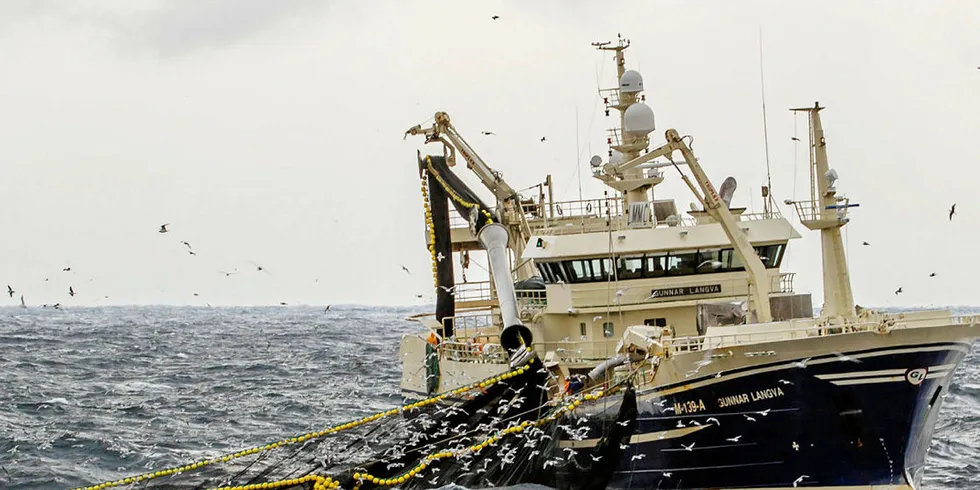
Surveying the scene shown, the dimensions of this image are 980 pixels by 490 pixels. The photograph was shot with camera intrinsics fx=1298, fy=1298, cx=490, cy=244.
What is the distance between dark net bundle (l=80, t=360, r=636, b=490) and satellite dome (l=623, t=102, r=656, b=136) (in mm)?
9067

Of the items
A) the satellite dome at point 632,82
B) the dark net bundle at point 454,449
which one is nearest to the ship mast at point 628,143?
the satellite dome at point 632,82

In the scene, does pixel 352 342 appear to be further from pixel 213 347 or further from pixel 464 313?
pixel 464 313

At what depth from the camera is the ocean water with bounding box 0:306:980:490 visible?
36875 millimetres

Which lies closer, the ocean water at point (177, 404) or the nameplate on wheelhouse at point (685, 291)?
the nameplate on wheelhouse at point (685, 291)

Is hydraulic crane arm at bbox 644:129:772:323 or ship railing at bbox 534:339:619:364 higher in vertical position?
hydraulic crane arm at bbox 644:129:772:323

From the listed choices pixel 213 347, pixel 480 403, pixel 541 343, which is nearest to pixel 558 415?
pixel 480 403

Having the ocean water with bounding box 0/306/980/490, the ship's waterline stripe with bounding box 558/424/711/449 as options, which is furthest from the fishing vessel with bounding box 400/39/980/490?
the ocean water with bounding box 0/306/980/490

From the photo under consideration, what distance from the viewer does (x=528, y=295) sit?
37.5 m

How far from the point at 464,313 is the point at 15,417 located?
16355 mm

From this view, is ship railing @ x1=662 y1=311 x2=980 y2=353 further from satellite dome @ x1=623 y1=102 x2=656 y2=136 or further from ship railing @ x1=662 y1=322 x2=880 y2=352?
satellite dome @ x1=623 y1=102 x2=656 y2=136

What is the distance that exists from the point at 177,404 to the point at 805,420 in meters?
31.6

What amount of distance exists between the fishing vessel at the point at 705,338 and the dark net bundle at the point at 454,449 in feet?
1.11

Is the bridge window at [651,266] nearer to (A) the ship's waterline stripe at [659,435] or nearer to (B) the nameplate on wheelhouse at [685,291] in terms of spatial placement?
(B) the nameplate on wheelhouse at [685,291]

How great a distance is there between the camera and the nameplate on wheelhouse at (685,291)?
31.8 meters
